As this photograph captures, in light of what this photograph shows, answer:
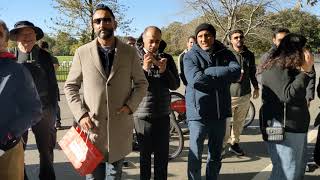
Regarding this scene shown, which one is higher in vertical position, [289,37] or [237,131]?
[289,37]

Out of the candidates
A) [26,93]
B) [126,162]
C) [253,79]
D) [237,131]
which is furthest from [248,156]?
[26,93]

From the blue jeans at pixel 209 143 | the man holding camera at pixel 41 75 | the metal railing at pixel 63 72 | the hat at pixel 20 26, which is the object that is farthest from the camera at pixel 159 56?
the metal railing at pixel 63 72

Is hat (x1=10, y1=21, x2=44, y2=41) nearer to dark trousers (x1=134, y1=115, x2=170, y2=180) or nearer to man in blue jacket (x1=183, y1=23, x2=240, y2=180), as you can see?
dark trousers (x1=134, y1=115, x2=170, y2=180)

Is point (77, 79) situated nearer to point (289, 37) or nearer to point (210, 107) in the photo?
point (210, 107)

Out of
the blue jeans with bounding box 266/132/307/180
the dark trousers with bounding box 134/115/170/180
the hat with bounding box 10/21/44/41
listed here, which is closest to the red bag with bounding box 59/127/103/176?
the dark trousers with bounding box 134/115/170/180

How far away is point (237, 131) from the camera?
6641 mm

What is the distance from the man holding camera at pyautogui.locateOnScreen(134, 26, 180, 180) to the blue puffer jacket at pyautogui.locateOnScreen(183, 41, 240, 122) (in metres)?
0.22

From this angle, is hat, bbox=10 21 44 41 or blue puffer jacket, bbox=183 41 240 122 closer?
blue puffer jacket, bbox=183 41 240 122

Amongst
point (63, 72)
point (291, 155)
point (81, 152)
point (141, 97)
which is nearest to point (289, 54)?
point (291, 155)

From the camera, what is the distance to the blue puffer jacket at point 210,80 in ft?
14.3

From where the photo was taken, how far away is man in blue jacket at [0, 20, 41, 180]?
2678 millimetres

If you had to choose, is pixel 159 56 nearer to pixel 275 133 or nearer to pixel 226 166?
pixel 275 133

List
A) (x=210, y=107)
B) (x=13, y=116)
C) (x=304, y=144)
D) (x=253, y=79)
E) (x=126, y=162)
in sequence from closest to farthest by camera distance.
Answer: (x=13, y=116) → (x=304, y=144) → (x=210, y=107) → (x=126, y=162) → (x=253, y=79)

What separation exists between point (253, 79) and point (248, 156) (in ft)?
4.31
